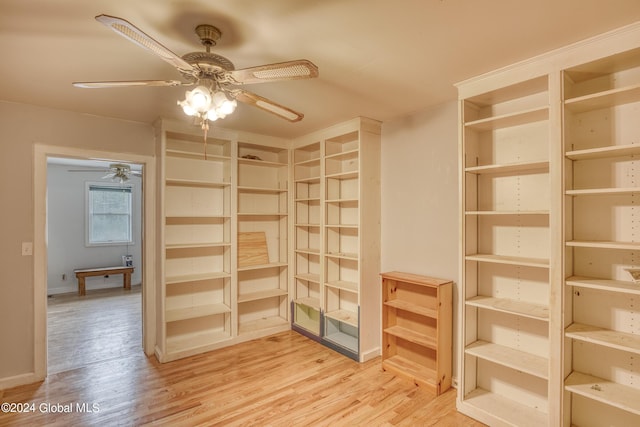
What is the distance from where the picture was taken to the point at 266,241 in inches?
166

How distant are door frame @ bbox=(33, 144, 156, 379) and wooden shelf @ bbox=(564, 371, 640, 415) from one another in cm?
363

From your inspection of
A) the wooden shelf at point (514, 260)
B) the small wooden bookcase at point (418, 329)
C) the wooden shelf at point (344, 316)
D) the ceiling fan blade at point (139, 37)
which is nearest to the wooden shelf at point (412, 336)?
the small wooden bookcase at point (418, 329)

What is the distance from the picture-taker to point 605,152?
183 centimetres

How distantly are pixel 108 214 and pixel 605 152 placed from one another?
7.88 meters

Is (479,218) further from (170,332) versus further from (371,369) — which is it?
(170,332)

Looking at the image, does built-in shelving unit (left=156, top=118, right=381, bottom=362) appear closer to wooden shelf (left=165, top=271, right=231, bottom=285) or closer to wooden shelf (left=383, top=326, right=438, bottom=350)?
wooden shelf (left=165, top=271, right=231, bottom=285)

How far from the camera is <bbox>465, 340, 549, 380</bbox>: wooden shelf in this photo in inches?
82.4

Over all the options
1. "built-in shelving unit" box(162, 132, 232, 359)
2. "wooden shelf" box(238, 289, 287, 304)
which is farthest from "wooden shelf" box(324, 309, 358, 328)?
"built-in shelving unit" box(162, 132, 232, 359)

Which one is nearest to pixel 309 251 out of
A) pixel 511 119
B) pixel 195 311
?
pixel 195 311

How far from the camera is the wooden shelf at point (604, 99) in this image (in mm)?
1730

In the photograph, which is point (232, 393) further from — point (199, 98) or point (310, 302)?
point (199, 98)

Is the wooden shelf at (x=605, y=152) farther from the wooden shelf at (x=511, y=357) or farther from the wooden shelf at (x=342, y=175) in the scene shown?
the wooden shelf at (x=342, y=175)

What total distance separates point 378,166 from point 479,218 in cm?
122

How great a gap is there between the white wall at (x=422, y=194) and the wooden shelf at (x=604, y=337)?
0.94 m
